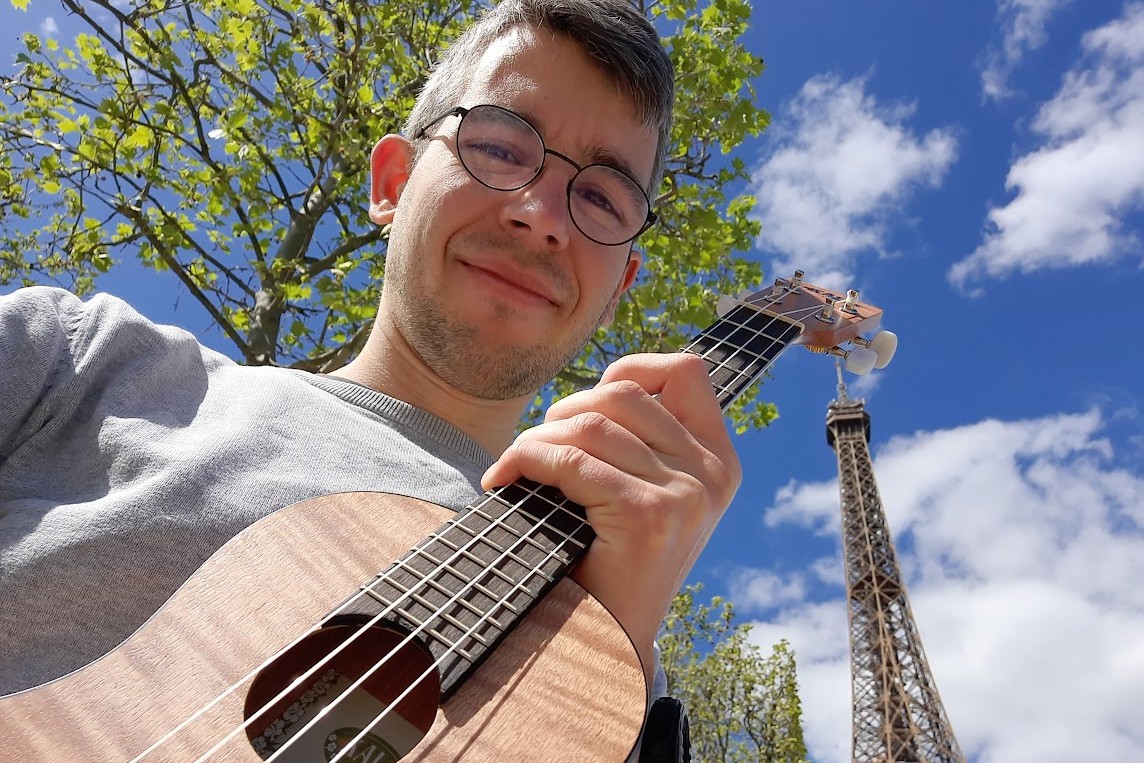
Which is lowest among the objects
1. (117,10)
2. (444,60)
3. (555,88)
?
(555,88)

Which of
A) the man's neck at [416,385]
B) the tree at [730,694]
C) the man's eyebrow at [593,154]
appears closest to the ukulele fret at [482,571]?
the man's neck at [416,385]

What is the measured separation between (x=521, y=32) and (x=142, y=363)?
142 cm

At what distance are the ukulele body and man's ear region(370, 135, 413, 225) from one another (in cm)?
143

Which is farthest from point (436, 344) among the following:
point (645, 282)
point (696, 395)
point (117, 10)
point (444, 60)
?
point (117, 10)

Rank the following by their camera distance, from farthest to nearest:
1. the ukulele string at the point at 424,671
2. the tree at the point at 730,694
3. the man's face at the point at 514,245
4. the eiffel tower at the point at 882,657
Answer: the eiffel tower at the point at 882,657 < the tree at the point at 730,694 < the man's face at the point at 514,245 < the ukulele string at the point at 424,671

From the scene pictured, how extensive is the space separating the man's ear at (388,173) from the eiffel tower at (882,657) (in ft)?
119

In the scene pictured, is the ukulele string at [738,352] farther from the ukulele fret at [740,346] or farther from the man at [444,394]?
the man at [444,394]

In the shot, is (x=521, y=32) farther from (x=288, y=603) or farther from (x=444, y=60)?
(x=288, y=603)

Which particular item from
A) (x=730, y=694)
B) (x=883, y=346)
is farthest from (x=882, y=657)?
(x=883, y=346)

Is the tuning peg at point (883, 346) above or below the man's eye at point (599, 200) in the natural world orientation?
above

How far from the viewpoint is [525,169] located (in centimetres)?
212

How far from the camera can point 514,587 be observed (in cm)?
132

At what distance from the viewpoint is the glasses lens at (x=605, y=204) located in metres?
2.17

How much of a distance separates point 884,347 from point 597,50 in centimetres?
179
